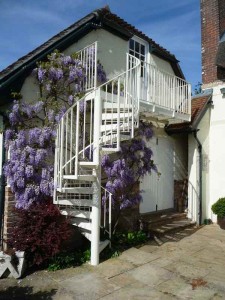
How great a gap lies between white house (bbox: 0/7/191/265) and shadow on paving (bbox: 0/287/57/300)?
1319mm

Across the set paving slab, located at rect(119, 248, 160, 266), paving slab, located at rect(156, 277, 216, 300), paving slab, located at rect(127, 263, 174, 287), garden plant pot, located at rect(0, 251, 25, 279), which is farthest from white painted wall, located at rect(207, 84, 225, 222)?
garden plant pot, located at rect(0, 251, 25, 279)

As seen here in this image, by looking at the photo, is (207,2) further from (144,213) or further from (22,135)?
(22,135)

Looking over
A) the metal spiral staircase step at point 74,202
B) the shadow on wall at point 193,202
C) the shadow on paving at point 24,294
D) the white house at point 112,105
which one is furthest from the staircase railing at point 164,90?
the shadow on paving at point 24,294

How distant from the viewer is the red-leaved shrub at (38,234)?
5105 millimetres

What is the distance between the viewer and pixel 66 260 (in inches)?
213

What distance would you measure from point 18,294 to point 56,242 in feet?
3.38

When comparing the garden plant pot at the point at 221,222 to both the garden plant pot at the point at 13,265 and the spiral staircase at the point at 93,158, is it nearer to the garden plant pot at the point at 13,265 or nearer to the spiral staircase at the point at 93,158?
the spiral staircase at the point at 93,158

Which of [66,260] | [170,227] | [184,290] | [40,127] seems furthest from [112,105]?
[170,227]

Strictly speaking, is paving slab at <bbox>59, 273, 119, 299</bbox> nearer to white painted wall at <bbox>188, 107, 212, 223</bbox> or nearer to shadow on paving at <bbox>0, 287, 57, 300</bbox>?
shadow on paving at <bbox>0, 287, 57, 300</bbox>

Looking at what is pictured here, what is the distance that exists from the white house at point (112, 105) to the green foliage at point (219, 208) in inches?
55.6

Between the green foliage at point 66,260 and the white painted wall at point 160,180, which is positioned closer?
the green foliage at point 66,260

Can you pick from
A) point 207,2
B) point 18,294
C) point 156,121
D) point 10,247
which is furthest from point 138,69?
point 207,2

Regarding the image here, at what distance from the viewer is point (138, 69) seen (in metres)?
6.35

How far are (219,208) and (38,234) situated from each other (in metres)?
5.67
